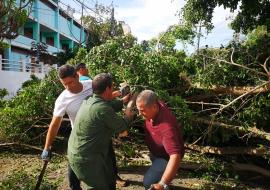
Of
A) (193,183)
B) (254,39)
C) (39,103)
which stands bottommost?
(193,183)

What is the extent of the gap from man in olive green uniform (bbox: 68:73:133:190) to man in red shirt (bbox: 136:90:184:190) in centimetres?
27

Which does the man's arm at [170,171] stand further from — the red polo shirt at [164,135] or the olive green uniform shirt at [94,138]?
the olive green uniform shirt at [94,138]

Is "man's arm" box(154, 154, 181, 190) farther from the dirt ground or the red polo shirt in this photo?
the dirt ground

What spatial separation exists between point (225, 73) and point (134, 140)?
7.10ft

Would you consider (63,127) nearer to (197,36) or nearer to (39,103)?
(39,103)

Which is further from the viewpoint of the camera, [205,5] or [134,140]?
[205,5]

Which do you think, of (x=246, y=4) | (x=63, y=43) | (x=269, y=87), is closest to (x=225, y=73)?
(x=269, y=87)

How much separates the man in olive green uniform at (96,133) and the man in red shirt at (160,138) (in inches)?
10.7

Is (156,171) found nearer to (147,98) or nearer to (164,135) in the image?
(164,135)

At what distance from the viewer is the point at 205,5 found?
10.3 m

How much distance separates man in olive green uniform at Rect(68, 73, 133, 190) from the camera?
3.97 metres

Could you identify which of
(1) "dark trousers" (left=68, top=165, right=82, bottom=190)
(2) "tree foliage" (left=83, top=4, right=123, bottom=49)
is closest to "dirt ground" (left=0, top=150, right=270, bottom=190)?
(1) "dark trousers" (left=68, top=165, right=82, bottom=190)

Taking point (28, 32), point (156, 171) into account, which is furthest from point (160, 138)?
point (28, 32)

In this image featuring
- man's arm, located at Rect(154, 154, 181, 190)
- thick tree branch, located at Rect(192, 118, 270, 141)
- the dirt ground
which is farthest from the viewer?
the dirt ground
